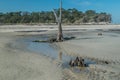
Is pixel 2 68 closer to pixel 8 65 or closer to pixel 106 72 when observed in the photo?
pixel 8 65

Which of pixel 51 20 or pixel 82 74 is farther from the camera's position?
pixel 51 20

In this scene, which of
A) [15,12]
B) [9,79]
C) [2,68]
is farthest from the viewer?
[15,12]

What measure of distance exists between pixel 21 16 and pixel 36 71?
104 meters

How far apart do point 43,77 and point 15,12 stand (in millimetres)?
114992

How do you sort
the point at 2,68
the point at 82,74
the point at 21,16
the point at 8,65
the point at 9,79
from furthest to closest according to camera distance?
the point at 21,16, the point at 8,65, the point at 2,68, the point at 82,74, the point at 9,79

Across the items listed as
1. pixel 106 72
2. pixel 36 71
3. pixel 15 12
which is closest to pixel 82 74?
pixel 106 72

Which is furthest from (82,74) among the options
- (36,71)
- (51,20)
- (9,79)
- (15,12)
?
(15,12)

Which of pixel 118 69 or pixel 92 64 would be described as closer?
pixel 118 69

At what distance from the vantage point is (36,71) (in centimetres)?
1428

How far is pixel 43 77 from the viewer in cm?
1295

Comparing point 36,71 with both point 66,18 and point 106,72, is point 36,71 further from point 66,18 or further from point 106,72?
point 66,18

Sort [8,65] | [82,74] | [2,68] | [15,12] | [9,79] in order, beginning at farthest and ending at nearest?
[15,12] → [8,65] → [2,68] → [82,74] → [9,79]

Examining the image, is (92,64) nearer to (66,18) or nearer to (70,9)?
(66,18)

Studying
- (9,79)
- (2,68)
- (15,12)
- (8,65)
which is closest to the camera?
(9,79)
